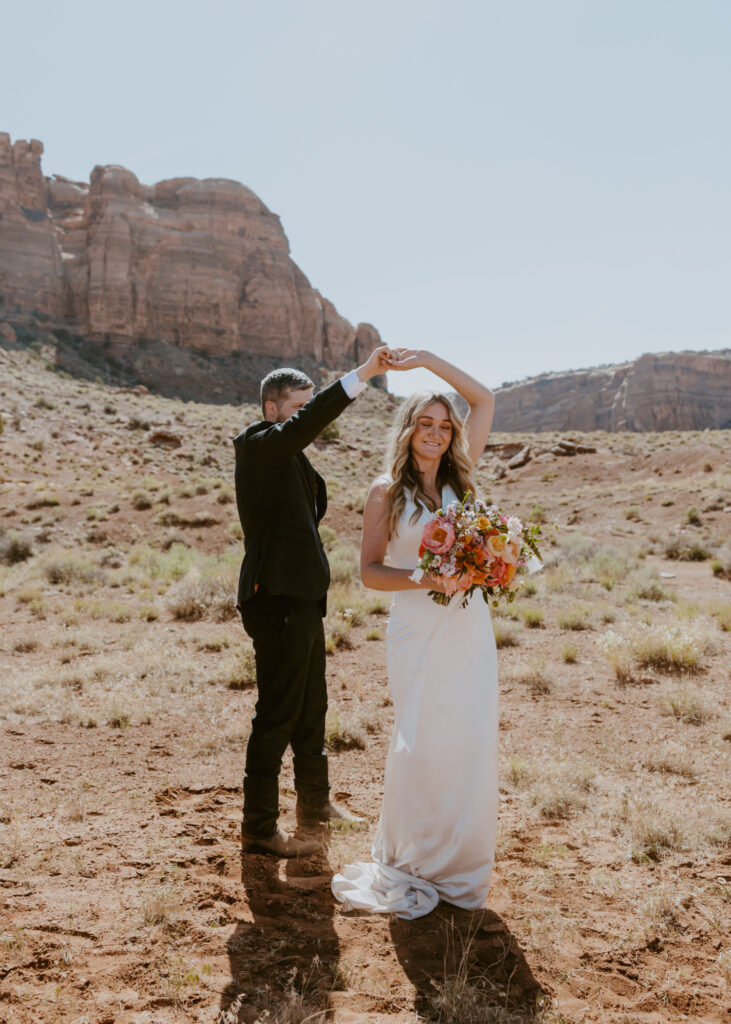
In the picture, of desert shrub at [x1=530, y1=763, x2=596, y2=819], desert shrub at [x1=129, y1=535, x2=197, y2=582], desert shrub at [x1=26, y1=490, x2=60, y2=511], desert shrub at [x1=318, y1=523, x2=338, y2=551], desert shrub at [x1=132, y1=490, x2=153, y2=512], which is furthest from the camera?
desert shrub at [x1=132, y1=490, x2=153, y2=512]

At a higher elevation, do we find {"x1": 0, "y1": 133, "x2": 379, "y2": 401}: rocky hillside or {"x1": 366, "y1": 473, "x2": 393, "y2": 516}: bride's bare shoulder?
{"x1": 0, "y1": 133, "x2": 379, "y2": 401}: rocky hillside

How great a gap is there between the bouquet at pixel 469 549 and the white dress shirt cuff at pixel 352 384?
29.0 inches

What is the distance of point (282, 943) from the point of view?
9.39 feet

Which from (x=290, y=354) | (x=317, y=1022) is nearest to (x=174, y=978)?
(x=317, y=1022)

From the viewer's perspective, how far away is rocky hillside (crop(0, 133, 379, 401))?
55.5m

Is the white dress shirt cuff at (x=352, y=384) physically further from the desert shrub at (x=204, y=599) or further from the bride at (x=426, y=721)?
the desert shrub at (x=204, y=599)

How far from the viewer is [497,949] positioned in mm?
2830

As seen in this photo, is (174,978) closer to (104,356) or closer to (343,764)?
(343,764)

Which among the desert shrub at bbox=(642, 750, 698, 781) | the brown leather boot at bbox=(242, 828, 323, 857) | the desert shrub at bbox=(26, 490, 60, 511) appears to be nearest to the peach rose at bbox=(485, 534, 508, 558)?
the brown leather boot at bbox=(242, 828, 323, 857)

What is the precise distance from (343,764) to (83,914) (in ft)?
8.42

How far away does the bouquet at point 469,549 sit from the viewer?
286 centimetres

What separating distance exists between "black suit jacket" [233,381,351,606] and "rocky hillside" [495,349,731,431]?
3651 inches

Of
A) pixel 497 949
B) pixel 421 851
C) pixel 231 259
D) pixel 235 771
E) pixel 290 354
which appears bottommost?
pixel 235 771

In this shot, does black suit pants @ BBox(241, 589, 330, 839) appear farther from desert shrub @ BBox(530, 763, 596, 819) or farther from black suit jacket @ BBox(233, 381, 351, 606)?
desert shrub @ BBox(530, 763, 596, 819)
